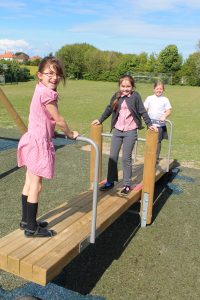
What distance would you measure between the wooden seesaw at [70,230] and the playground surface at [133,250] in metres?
0.40

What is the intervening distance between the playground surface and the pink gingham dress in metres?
1.07

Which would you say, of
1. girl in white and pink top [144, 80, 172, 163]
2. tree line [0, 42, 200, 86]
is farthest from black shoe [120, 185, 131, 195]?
tree line [0, 42, 200, 86]

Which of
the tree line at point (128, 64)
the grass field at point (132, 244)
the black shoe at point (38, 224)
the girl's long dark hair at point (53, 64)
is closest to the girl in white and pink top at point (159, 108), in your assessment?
the grass field at point (132, 244)

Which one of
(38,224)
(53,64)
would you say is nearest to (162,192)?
(38,224)

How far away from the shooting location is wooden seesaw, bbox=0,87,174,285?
2723mm

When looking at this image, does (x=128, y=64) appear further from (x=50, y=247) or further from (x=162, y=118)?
(x=50, y=247)

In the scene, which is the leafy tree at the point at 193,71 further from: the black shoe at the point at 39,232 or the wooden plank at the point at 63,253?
the black shoe at the point at 39,232

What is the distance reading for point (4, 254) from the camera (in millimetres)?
2785

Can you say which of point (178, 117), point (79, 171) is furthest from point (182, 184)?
point (178, 117)

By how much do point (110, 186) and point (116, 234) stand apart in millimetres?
628

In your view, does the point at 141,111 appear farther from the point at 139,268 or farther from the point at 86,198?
the point at 139,268

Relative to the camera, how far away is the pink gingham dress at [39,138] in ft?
9.75

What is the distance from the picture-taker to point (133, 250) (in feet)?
13.3

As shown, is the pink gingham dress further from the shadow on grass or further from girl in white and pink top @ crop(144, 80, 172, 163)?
girl in white and pink top @ crop(144, 80, 172, 163)
